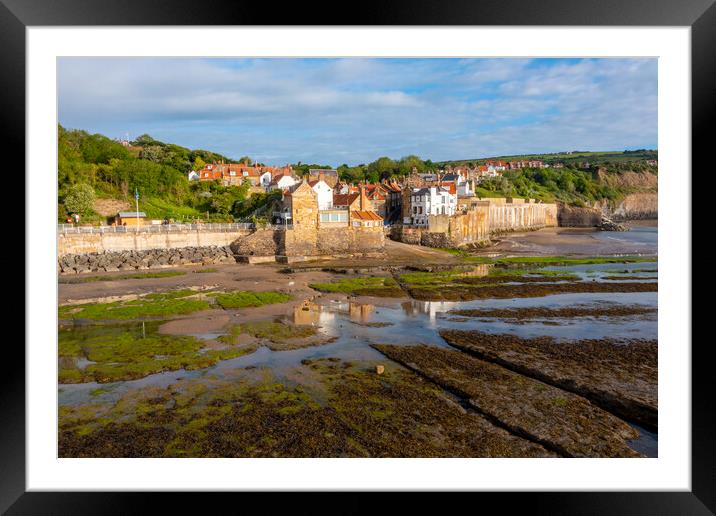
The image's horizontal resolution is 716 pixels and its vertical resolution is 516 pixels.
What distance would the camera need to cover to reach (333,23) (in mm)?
3045

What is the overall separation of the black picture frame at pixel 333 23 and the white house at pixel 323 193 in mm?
29706

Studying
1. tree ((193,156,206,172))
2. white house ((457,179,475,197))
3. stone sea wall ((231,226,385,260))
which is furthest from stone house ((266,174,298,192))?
white house ((457,179,475,197))

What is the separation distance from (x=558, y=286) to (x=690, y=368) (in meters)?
16.3

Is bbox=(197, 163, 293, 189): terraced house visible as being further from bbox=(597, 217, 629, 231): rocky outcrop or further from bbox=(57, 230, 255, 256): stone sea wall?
bbox=(597, 217, 629, 231): rocky outcrop

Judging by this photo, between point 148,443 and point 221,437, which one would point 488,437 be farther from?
point 148,443

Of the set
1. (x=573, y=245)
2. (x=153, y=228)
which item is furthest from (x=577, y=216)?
(x=153, y=228)

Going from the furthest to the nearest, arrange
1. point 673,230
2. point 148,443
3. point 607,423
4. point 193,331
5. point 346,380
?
1. point 193,331
2. point 346,380
3. point 607,423
4. point 148,443
5. point 673,230

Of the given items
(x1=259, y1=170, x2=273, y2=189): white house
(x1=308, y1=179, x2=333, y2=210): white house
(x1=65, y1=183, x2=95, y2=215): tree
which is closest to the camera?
(x1=65, y1=183, x2=95, y2=215): tree

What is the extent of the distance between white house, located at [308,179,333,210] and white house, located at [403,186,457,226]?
19.8 ft

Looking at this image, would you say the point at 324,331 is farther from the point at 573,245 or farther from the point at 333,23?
the point at 573,245

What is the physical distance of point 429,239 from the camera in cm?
3209

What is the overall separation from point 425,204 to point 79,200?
855 inches

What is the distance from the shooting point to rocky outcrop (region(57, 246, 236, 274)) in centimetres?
2073

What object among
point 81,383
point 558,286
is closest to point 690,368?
point 81,383
